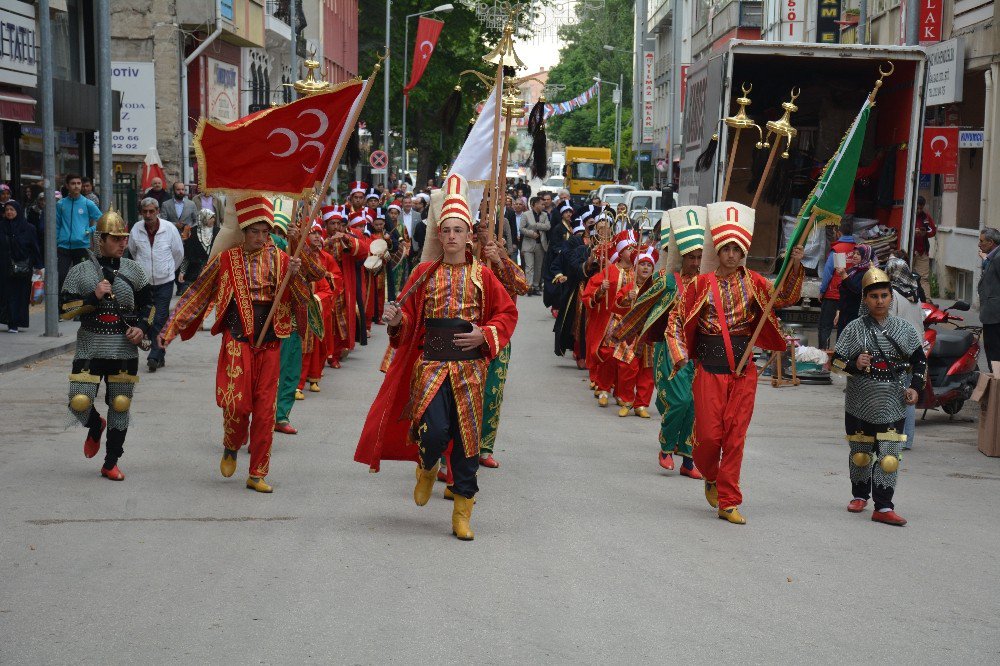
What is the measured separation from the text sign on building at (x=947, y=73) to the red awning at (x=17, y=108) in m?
13.9

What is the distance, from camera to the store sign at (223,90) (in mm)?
34406

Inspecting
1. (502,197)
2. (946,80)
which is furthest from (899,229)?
(502,197)

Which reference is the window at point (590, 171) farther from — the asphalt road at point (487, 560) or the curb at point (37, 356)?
the asphalt road at point (487, 560)

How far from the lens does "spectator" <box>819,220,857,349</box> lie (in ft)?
52.5

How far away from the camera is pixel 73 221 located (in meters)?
18.1

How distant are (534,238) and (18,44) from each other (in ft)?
33.6

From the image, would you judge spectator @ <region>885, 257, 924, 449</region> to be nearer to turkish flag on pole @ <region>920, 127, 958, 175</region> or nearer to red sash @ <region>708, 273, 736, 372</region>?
red sash @ <region>708, 273, 736, 372</region>

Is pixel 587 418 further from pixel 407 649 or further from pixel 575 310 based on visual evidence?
pixel 407 649

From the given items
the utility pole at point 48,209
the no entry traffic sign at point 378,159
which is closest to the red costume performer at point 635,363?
the utility pole at point 48,209

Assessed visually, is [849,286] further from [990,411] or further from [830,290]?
[990,411]

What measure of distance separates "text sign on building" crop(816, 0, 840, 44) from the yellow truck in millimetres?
23151

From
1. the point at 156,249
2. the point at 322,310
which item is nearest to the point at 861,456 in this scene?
the point at 322,310

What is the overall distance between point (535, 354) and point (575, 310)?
1.58 meters

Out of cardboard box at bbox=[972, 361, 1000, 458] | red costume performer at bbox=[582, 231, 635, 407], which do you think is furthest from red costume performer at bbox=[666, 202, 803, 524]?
red costume performer at bbox=[582, 231, 635, 407]
